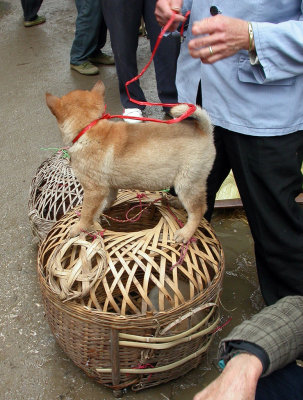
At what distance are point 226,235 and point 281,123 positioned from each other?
55.5 inches

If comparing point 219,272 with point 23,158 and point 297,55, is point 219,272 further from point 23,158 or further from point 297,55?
point 23,158

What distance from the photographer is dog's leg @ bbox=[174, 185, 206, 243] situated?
2035 mm

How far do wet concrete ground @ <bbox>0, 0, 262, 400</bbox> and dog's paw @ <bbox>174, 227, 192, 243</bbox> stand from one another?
688 mm

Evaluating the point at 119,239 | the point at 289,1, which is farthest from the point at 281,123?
the point at 119,239

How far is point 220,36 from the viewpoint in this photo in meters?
1.57

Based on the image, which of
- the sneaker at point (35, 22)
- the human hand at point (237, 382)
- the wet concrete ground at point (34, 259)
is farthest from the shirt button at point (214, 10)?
the sneaker at point (35, 22)

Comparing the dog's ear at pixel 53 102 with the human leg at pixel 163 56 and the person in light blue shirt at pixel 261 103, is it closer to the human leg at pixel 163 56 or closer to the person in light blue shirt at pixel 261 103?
the person in light blue shirt at pixel 261 103

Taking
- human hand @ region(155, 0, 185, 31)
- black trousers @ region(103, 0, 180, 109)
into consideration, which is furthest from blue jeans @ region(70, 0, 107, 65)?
human hand @ region(155, 0, 185, 31)

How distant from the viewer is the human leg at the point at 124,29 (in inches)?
140

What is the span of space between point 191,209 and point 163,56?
2.19 m

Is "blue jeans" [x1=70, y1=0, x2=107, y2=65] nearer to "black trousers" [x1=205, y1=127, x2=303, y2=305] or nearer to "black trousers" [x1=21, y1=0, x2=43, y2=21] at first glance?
"black trousers" [x1=21, y1=0, x2=43, y2=21]

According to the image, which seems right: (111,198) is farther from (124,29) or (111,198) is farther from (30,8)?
(30,8)

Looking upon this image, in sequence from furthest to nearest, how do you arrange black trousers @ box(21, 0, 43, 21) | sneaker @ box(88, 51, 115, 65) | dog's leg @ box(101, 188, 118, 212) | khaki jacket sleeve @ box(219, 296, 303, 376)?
black trousers @ box(21, 0, 43, 21) < sneaker @ box(88, 51, 115, 65) < dog's leg @ box(101, 188, 118, 212) < khaki jacket sleeve @ box(219, 296, 303, 376)

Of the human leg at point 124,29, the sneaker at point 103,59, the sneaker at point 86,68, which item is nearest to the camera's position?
the human leg at point 124,29
